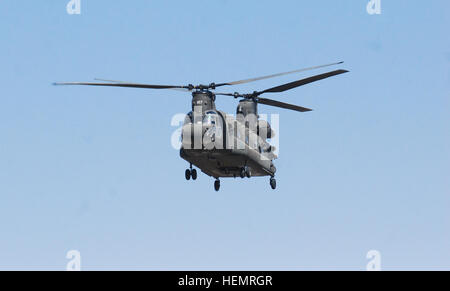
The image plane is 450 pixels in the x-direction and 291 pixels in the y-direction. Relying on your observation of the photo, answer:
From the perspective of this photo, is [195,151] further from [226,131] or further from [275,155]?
[275,155]

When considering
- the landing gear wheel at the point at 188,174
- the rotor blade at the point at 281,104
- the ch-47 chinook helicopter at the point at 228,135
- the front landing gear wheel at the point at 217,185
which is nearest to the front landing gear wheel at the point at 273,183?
the ch-47 chinook helicopter at the point at 228,135

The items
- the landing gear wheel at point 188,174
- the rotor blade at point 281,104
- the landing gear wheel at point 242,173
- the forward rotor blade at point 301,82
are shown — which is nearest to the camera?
the forward rotor blade at point 301,82

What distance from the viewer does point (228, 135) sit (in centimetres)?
6856

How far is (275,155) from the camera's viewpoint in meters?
77.1

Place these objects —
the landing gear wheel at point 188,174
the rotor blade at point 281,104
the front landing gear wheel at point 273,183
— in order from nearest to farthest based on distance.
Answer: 1. the landing gear wheel at point 188,174
2. the rotor blade at point 281,104
3. the front landing gear wheel at point 273,183

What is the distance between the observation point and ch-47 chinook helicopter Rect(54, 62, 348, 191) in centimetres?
6725

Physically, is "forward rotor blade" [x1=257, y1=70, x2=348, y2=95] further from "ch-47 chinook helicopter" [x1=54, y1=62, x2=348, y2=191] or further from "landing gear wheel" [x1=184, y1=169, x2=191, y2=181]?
"landing gear wheel" [x1=184, y1=169, x2=191, y2=181]

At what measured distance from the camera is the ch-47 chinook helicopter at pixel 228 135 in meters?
67.2

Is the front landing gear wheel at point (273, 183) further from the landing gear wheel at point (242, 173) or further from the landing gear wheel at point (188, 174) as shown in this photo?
the landing gear wheel at point (188, 174)

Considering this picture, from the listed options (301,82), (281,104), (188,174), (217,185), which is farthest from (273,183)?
(301,82)

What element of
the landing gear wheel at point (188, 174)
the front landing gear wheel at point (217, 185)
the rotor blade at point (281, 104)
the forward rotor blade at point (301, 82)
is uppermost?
the rotor blade at point (281, 104)

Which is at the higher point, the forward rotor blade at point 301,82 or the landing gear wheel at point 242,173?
the forward rotor blade at point 301,82
